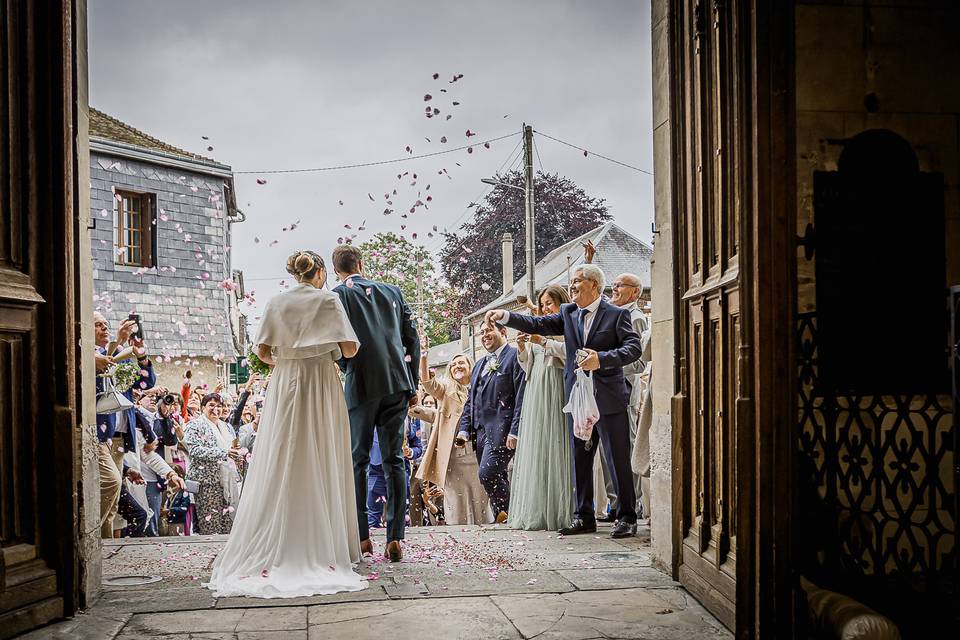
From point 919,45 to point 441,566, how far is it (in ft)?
12.5

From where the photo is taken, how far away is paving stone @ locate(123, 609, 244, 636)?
13.2ft

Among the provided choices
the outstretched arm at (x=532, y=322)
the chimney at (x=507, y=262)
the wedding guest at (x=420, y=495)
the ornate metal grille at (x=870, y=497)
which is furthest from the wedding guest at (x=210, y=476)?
the chimney at (x=507, y=262)

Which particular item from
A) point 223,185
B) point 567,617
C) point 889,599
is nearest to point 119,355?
point 567,617

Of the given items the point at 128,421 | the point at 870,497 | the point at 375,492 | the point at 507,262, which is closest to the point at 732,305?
the point at 870,497

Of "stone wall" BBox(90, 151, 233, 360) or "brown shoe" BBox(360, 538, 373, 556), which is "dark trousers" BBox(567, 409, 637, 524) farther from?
"stone wall" BBox(90, 151, 233, 360)

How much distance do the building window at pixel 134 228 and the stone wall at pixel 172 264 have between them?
0.18m

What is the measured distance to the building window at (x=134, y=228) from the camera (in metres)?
18.6

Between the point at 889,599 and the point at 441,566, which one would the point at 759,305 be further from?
the point at 441,566

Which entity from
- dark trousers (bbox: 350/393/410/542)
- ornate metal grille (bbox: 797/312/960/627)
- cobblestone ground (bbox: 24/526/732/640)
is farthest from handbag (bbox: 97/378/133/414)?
ornate metal grille (bbox: 797/312/960/627)

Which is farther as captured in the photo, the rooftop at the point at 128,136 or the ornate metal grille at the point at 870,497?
the rooftop at the point at 128,136

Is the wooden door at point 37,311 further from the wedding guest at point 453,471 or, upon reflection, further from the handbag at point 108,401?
the wedding guest at point 453,471

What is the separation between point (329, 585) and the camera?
485 cm

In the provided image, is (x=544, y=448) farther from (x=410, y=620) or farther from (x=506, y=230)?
(x=506, y=230)

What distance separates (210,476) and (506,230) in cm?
2593
